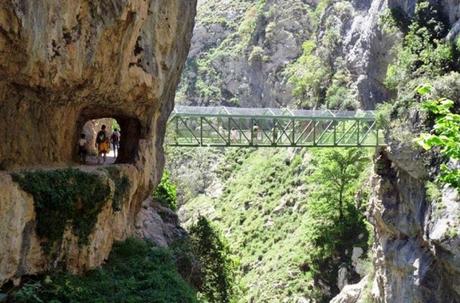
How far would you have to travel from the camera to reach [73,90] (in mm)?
13680

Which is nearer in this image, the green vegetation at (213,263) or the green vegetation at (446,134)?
the green vegetation at (446,134)

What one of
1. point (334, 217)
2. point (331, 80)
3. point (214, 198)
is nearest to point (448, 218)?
point (334, 217)

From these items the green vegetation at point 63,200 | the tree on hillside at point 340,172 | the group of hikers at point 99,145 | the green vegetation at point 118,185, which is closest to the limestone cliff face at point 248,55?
the tree on hillside at point 340,172

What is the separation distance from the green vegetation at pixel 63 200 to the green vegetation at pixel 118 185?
122 centimetres

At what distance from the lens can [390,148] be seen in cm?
2480

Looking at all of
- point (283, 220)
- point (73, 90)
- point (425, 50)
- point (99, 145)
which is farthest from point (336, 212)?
point (73, 90)

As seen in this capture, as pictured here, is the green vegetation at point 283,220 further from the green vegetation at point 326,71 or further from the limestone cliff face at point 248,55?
the limestone cliff face at point 248,55

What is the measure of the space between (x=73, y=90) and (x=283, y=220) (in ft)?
114

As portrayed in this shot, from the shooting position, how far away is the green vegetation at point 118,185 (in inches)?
596

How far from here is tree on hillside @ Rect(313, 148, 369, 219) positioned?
39.1m

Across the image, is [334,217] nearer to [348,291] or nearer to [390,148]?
[348,291]

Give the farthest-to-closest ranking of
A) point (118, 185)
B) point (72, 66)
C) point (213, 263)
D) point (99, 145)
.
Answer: point (213, 263) → point (99, 145) → point (118, 185) → point (72, 66)

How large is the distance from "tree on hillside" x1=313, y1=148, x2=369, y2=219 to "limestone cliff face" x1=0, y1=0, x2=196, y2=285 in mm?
21813

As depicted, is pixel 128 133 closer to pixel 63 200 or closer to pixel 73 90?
pixel 73 90
